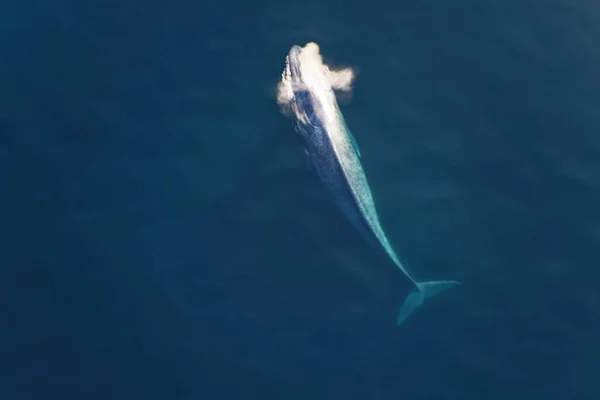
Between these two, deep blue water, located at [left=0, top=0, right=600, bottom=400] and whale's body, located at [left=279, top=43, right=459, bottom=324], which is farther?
whale's body, located at [left=279, top=43, right=459, bottom=324]

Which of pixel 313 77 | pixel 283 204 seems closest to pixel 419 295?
pixel 283 204

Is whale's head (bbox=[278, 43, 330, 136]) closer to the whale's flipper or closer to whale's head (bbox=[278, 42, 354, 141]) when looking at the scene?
whale's head (bbox=[278, 42, 354, 141])

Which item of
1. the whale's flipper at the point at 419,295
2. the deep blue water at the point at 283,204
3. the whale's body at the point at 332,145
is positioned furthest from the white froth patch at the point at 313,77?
the whale's flipper at the point at 419,295

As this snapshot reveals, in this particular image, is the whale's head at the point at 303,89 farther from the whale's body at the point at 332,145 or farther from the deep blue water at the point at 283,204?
the deep blue water at the point at 283,204

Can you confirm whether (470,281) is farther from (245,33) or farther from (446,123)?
(245,33)

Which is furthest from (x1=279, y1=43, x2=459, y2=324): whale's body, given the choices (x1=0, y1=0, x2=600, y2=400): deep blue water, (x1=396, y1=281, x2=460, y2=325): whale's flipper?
(x1=0, y1=0, x2=600, y2=400): deep blue water

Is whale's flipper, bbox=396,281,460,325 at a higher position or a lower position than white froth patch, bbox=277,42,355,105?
lower

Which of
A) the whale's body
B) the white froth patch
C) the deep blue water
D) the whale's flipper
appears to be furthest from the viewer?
the white froth patch
